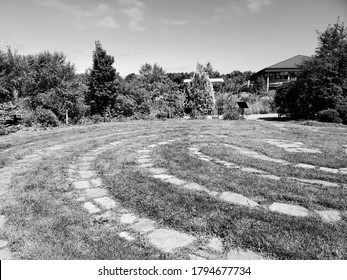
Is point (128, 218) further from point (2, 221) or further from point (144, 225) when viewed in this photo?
point (2, 221)

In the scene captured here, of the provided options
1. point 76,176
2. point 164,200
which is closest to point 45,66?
point 76,176

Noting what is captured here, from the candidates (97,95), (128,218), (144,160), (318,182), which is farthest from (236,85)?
(128,218)

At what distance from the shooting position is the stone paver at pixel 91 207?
2.83 meters

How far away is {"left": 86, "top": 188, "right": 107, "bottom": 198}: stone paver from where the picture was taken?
3.30 meters

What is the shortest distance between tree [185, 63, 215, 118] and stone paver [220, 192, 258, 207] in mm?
11801

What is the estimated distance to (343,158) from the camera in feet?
16.1

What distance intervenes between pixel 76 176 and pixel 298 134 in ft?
23.2

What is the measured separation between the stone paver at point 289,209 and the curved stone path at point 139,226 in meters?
0.88

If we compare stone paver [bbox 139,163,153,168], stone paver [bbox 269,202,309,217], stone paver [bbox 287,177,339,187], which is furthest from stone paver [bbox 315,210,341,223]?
stone paver [bbox 139,163,153,168]

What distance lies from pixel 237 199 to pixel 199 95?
1239 centimetres

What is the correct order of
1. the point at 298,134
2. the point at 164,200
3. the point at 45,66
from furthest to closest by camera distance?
the point at 45,66 → the point at 298,134 → the point at 164,200

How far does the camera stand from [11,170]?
14.8 ft
